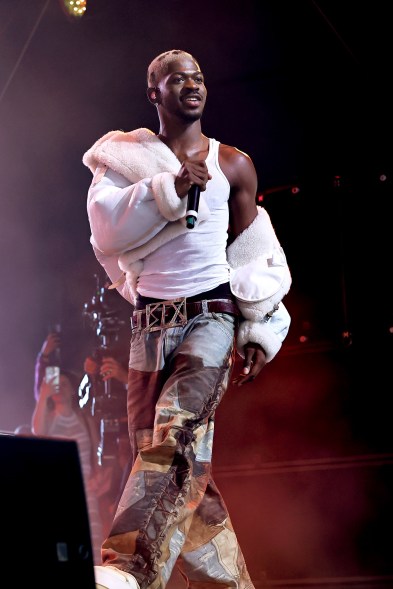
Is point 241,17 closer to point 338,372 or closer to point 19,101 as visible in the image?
point 19,101

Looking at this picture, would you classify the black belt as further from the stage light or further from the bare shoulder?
the stage light

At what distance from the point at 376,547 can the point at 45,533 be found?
2547mm

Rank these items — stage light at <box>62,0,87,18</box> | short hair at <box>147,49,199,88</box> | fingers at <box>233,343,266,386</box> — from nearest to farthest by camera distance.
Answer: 1. fingers at <box>233,343,266,386</box>
2. short hair at <box>147,49,199,88</box>
3. stage light at <box>62,0,87,18</box>

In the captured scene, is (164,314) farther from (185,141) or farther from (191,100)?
(191,100)

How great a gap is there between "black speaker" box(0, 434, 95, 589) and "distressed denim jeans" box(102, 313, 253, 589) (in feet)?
2.99

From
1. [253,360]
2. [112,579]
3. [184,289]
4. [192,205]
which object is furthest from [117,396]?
[112,579]

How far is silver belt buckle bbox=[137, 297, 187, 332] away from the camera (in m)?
2.54

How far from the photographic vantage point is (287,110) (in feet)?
15.1

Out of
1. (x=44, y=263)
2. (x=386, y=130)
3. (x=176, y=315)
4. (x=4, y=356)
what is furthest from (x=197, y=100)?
(x=4, y=356)

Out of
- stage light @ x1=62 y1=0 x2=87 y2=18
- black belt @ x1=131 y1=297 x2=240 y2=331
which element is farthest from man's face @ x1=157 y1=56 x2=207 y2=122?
stage light @ x1=62 y1=0 x2=87 y2=18

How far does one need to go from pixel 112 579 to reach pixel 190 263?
3.41ft

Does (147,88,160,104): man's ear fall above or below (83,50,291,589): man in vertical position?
above

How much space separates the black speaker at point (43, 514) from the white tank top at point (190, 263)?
142 centimetres

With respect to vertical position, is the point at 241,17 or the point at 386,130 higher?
the point at 241,17
